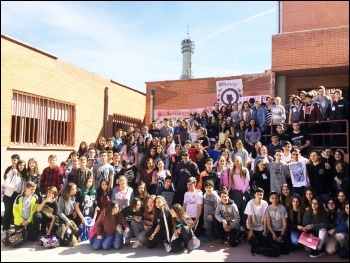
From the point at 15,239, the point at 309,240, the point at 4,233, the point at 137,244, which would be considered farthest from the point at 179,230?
the point at 4,233

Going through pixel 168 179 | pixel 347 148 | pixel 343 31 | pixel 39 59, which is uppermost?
pixel 343 31

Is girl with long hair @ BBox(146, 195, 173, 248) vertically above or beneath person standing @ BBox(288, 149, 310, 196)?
beneath

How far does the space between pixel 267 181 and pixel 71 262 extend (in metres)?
4.26

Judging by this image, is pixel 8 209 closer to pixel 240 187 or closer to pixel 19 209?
pixel 19 209

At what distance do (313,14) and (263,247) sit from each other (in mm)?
14882

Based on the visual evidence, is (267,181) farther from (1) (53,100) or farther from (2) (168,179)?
(1) (53,100)

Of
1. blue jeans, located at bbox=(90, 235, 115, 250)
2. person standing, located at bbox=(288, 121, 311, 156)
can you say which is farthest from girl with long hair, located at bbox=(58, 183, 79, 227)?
person standing, located at bbox=(288, 121, 311, 156)

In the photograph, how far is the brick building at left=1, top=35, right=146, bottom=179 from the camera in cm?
1098

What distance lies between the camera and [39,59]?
40.4ft

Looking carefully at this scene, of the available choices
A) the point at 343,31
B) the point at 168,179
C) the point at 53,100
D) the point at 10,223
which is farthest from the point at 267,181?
the point at 53,100

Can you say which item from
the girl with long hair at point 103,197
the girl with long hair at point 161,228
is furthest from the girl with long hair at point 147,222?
the girl with long hair at point 103,197

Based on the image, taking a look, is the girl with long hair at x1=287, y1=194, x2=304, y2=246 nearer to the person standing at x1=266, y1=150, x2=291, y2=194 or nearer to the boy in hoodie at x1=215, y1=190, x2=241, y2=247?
the person standing at x1=266, y1=150, x2=291, y2=194

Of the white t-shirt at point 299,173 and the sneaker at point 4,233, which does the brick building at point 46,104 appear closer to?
the sneaker at point 4,233

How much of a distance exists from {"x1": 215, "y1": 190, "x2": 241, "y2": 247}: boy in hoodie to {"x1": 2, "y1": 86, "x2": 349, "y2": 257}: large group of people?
2cm
